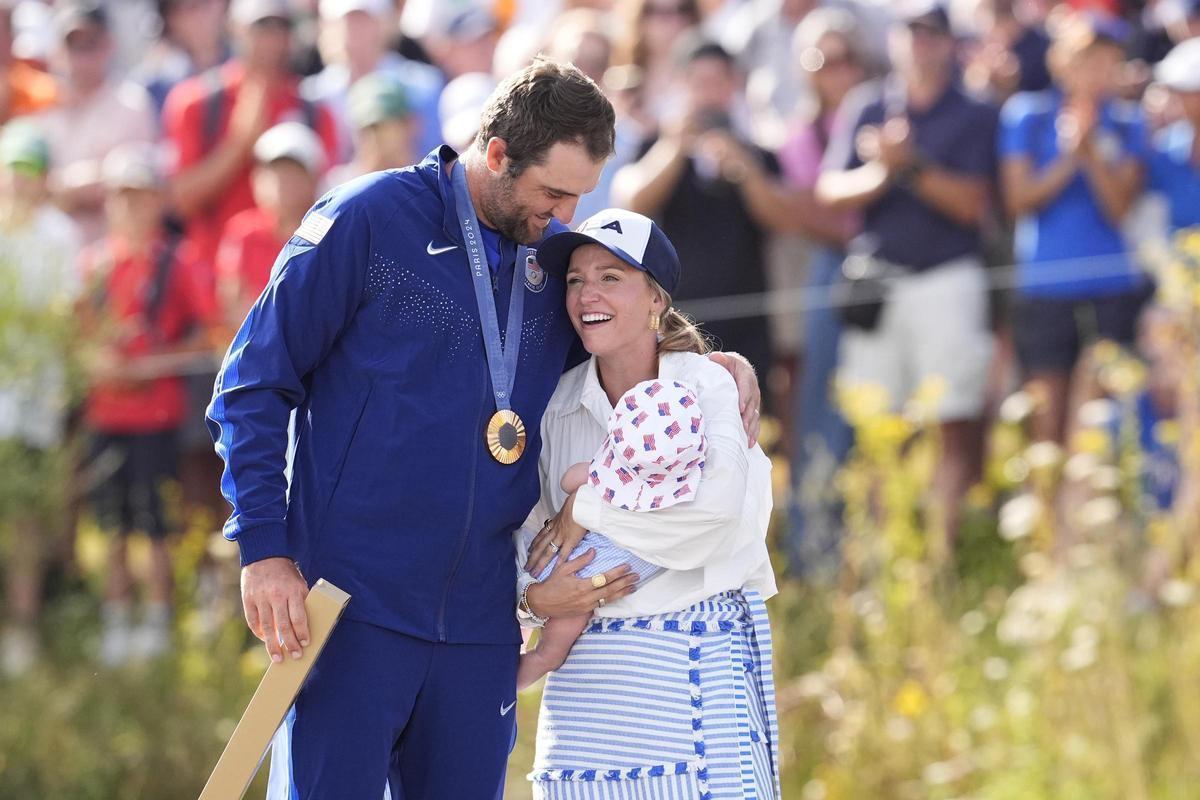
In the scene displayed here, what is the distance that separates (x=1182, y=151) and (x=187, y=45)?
5.47 meters

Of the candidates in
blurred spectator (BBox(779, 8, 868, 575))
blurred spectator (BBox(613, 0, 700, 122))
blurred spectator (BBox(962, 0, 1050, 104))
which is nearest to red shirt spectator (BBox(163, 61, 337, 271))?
blurred spectator (BBox(613, 0, 700, 122))

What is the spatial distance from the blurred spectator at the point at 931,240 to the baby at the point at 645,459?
12.4 feet

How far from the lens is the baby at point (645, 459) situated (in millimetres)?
4230

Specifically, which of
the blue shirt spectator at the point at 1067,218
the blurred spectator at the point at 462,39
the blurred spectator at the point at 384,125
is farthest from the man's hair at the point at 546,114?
the blurred spectator at the point at 462,39

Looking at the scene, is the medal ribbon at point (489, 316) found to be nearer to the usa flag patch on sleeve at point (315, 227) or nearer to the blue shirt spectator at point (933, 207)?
the usa flag patch on sleeve at point (315, 227)

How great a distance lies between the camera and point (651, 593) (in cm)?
441

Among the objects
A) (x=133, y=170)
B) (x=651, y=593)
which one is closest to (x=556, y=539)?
(x=651, y=593)


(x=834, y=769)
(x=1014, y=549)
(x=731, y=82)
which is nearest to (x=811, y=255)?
(x=731, y=82)

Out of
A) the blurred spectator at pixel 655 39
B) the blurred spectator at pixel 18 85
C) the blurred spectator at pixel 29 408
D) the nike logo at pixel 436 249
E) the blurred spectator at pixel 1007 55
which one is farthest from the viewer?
the blurred spectator at pixel 18 85

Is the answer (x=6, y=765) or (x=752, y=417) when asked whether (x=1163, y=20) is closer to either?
(x=752, y=417)

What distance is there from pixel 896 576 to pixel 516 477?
3.07 metres

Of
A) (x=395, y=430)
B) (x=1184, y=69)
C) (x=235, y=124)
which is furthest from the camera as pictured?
(x=235, y=124)

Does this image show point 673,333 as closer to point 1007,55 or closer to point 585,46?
point 585,46

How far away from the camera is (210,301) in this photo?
8586mm
